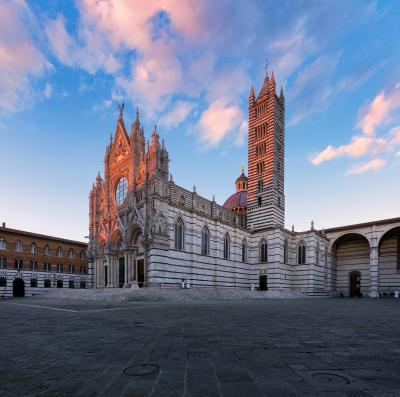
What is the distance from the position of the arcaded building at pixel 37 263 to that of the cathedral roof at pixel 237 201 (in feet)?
95.8

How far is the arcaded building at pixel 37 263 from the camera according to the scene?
4369cm

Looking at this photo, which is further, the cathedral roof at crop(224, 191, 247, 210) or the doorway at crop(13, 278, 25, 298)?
the cathedral roof at crop(224, 191, 247, 210)

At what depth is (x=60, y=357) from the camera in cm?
548

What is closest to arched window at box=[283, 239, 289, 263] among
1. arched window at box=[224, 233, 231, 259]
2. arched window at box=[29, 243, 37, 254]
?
arched window at box=[224, 233, 231, 259]

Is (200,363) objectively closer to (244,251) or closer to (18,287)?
(244,251)

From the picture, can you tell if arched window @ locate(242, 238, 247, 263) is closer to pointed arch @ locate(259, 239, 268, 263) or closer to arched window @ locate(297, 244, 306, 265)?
pointed arch @ locate(259, 239, 268, 263)

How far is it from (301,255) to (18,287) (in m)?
43.6

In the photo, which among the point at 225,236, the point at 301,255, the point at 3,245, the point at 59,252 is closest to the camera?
the point at 3,245

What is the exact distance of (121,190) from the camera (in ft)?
141

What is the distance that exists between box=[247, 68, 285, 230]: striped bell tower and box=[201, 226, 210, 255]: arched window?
35.2ft

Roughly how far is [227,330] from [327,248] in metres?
48.8

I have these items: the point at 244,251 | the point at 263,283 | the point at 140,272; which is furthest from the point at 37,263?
the point at 263,283

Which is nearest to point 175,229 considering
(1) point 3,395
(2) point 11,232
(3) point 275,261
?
(3) point 275,261

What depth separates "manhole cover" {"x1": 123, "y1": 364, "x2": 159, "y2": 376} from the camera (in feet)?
14.5
